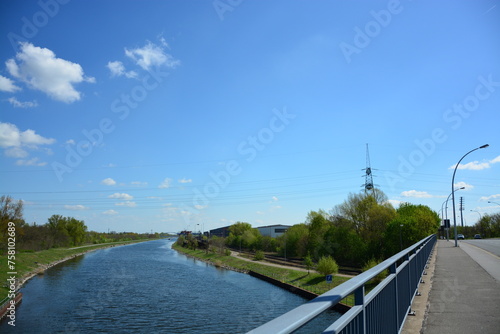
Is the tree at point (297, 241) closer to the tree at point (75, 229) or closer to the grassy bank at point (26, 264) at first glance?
the grassy bank at point (26, 264)

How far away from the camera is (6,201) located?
59469 millimetres

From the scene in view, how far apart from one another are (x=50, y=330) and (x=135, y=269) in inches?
1484

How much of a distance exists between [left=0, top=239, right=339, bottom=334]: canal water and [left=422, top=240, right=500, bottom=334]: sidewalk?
66.3 ft

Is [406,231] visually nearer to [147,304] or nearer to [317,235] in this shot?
[317,235]

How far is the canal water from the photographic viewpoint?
95.5ft

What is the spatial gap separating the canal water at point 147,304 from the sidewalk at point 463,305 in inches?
A: 795

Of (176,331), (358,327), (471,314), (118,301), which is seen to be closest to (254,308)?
(176,331)

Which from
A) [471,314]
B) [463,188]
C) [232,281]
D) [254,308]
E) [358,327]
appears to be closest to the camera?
[358,327]

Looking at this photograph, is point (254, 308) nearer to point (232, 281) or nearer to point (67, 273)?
point (232, 281)

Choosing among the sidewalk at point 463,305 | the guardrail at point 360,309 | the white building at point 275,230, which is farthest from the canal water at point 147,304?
the white building at point 275,230

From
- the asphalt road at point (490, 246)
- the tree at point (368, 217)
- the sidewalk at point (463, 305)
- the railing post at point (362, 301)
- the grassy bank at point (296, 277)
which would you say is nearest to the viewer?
→ the railing post at point (362, 301)

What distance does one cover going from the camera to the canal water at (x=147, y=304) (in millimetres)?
29109

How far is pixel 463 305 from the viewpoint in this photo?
23.9 ft

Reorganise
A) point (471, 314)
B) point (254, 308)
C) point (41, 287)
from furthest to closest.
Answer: point (41, 287) → point (254, 308) → point (471, 314)
